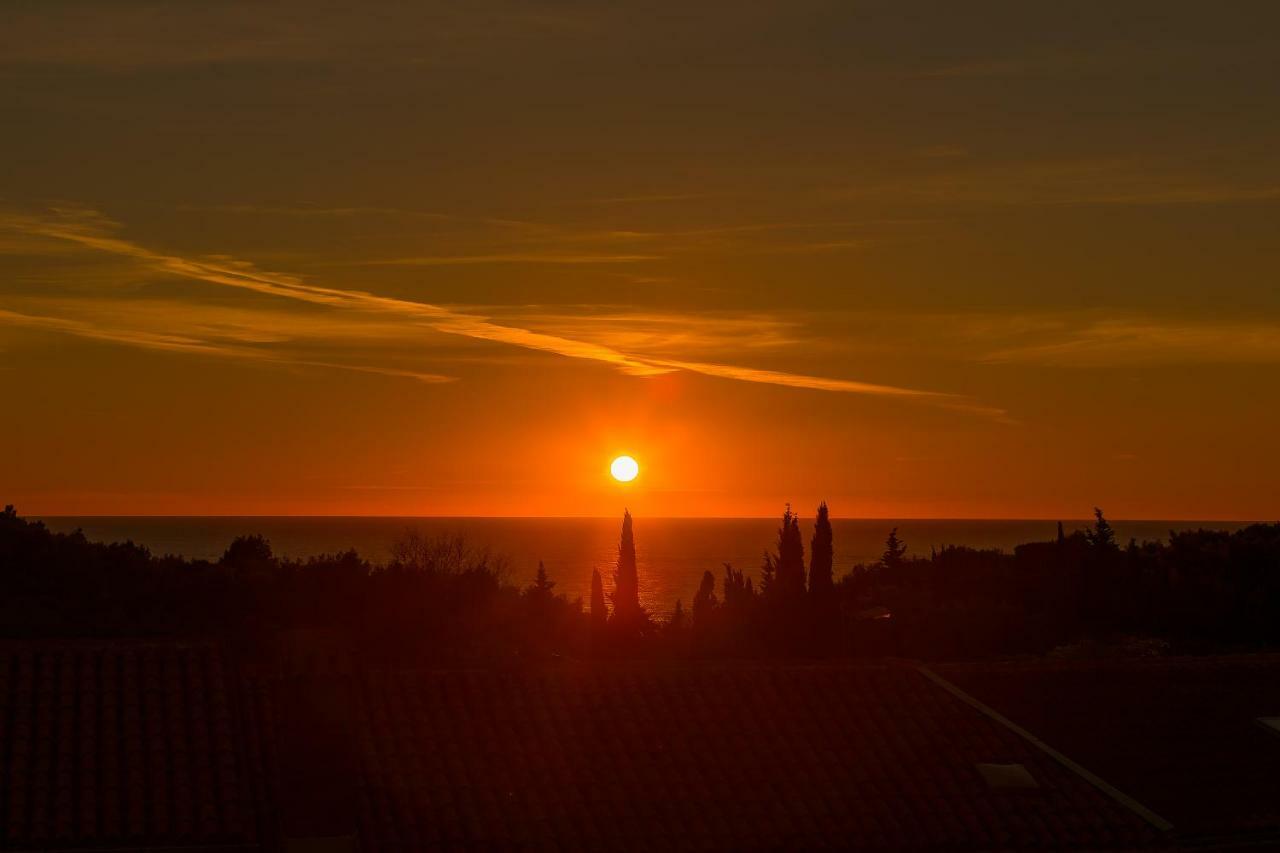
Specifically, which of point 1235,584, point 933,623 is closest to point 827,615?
point 933,623

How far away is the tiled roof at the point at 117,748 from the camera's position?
60.0 feet

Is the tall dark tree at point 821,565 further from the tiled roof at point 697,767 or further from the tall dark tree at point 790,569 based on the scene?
the tiled roof at point 697,767

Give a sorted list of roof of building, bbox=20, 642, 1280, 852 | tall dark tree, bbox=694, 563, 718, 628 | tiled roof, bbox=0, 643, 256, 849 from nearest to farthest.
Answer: tiled roof, bbox=0, 643, 256, 849 → roof of building, bbox=20, 642, 1280, 852 → tall dark tree, bbox=694, 563, 718, 628

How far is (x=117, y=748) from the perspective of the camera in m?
19.5

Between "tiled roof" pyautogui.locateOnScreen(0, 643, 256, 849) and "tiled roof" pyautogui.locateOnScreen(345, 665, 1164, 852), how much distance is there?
197 cm

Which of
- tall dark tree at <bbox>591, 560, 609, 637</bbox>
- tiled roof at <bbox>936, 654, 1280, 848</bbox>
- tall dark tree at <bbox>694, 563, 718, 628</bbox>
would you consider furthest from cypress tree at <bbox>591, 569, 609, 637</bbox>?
tiled roof at <bbox>936, 654, 1280, 848</bbox>

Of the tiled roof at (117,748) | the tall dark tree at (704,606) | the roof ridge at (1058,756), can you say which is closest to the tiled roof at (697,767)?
the roof ridge at (1058,756)

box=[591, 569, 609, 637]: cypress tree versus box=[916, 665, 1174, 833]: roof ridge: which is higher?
box=[591, 569, 609, 637]: cypress tree

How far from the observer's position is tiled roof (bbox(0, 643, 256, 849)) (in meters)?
18.3

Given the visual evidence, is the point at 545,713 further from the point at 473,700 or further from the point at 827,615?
the point at 827,615

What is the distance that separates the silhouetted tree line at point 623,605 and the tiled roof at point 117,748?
27.0 metres

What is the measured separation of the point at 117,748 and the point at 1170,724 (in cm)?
1580

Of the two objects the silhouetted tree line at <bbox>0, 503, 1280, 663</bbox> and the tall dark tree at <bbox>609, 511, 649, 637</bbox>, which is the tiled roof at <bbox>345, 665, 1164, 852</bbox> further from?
the tall dark tree at <bbox>609, 511, 649, 637</bbox>

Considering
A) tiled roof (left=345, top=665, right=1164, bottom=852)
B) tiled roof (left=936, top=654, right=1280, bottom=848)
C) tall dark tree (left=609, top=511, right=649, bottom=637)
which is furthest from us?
tall dark tree (left=609, top=511, right=649, bottom=637)
